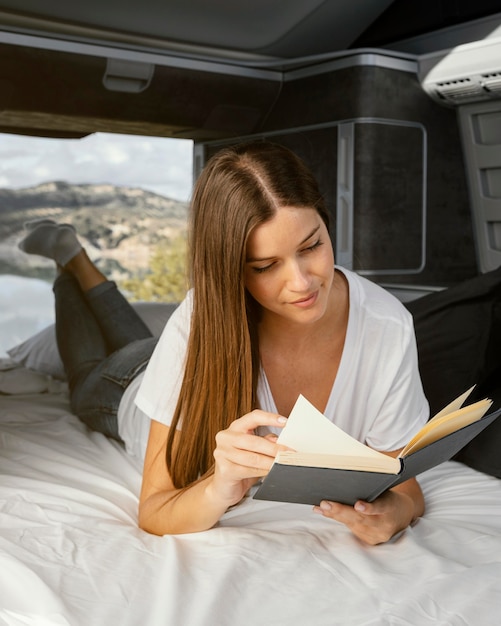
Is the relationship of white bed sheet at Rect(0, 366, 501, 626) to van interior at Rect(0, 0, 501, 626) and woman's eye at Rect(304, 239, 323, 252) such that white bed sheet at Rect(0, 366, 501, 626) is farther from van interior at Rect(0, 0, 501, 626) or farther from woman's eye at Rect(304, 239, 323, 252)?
woman's eye at Rect(304, 239, 323, 252)

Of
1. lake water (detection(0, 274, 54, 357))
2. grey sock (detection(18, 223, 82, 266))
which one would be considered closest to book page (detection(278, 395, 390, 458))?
grey sock (detection(18, 223, 82, 266))

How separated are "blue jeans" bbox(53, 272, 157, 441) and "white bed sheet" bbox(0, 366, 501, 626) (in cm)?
40

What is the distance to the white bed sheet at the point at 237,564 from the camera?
1056 millimetres

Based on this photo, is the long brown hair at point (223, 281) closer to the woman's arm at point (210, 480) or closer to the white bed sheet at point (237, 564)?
the woman's arm at point (210, 480)

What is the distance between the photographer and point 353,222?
2.89m

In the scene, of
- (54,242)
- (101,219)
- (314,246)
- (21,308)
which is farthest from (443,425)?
(101,219)

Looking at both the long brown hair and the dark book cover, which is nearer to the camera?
the dark book cover

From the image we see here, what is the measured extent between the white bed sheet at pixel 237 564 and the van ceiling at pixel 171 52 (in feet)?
4.72

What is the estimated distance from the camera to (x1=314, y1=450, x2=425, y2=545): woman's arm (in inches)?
46.3

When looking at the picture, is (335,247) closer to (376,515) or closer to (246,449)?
(376,515)

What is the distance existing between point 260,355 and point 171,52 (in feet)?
5.35

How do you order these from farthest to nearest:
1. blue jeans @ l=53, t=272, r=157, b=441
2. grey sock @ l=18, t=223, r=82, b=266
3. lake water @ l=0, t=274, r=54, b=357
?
lake water @ l=0, t=274, r=54, b=357
grey sock @ l=18, t=223, r=82, b=266
blue jeans @ l=53, t=272, r=157, b=441

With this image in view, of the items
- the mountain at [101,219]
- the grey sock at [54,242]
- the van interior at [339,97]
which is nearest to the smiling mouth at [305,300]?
the grey sock at [54,242]

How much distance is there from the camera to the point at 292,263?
123 centimetres
